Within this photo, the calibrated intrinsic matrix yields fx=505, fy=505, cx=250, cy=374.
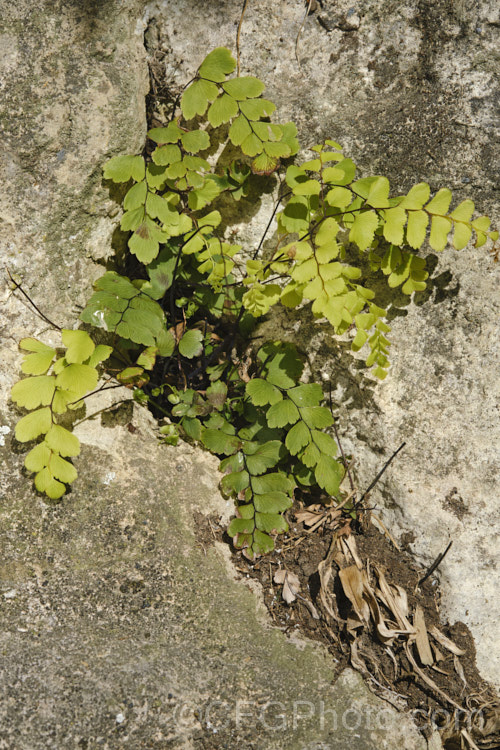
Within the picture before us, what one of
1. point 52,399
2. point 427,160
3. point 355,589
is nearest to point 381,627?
point 355,589

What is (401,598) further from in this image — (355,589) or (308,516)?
(308,516)

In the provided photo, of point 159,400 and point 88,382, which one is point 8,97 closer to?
point 88,382

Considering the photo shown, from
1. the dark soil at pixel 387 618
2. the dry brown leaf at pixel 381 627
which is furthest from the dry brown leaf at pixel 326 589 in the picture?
the dry brown leaf at pixel 381 627

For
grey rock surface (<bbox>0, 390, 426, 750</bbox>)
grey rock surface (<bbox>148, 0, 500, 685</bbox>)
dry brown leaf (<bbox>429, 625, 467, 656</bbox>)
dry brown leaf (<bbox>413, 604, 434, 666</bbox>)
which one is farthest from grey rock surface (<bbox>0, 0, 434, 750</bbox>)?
grey rock surface (<bbox>148, 0, 500, 685</bbox>)

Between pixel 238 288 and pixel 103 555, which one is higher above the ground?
pixel 238 288

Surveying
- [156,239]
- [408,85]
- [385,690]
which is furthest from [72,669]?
[408,85]

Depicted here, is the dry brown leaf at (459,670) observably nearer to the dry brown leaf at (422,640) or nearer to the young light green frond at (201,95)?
the dry brown leaf at (422,640)
